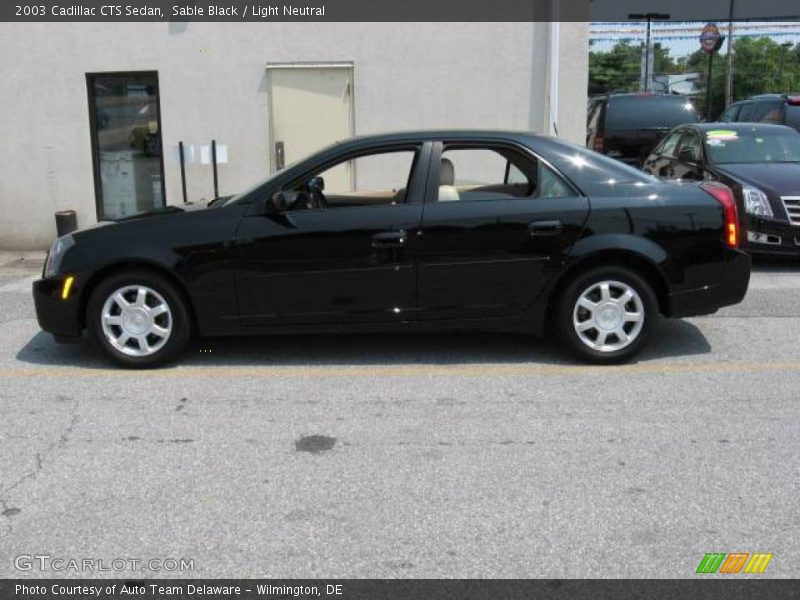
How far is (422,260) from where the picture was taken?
539cm

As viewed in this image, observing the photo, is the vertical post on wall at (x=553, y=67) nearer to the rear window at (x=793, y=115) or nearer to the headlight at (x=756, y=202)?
the headlight at (x=756, y=202)

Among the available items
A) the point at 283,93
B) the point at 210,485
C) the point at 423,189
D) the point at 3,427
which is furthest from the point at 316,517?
the point at 283,93

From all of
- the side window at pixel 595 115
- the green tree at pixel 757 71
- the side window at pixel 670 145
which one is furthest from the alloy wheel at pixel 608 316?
the green tree at pixel 757 71

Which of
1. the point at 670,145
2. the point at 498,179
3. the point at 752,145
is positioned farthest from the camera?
the point at 670,145

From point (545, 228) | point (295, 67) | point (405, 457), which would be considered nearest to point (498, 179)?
point (545, 228)

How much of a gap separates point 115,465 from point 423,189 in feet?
8.49

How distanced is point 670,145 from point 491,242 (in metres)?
6.89

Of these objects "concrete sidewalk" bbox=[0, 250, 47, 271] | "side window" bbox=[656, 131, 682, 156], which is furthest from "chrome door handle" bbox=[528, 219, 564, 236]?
"concrete sidewalk" bbox=[0, 250, 47, 271]

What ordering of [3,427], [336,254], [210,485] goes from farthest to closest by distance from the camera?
[336,254] → [3,427] → [210,485]

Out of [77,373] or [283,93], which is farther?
[283,93]

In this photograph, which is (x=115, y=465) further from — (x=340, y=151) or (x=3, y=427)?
(x=340, y=151)

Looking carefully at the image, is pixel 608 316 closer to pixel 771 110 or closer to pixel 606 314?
pixel 606 314

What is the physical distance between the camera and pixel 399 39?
10.2 m
